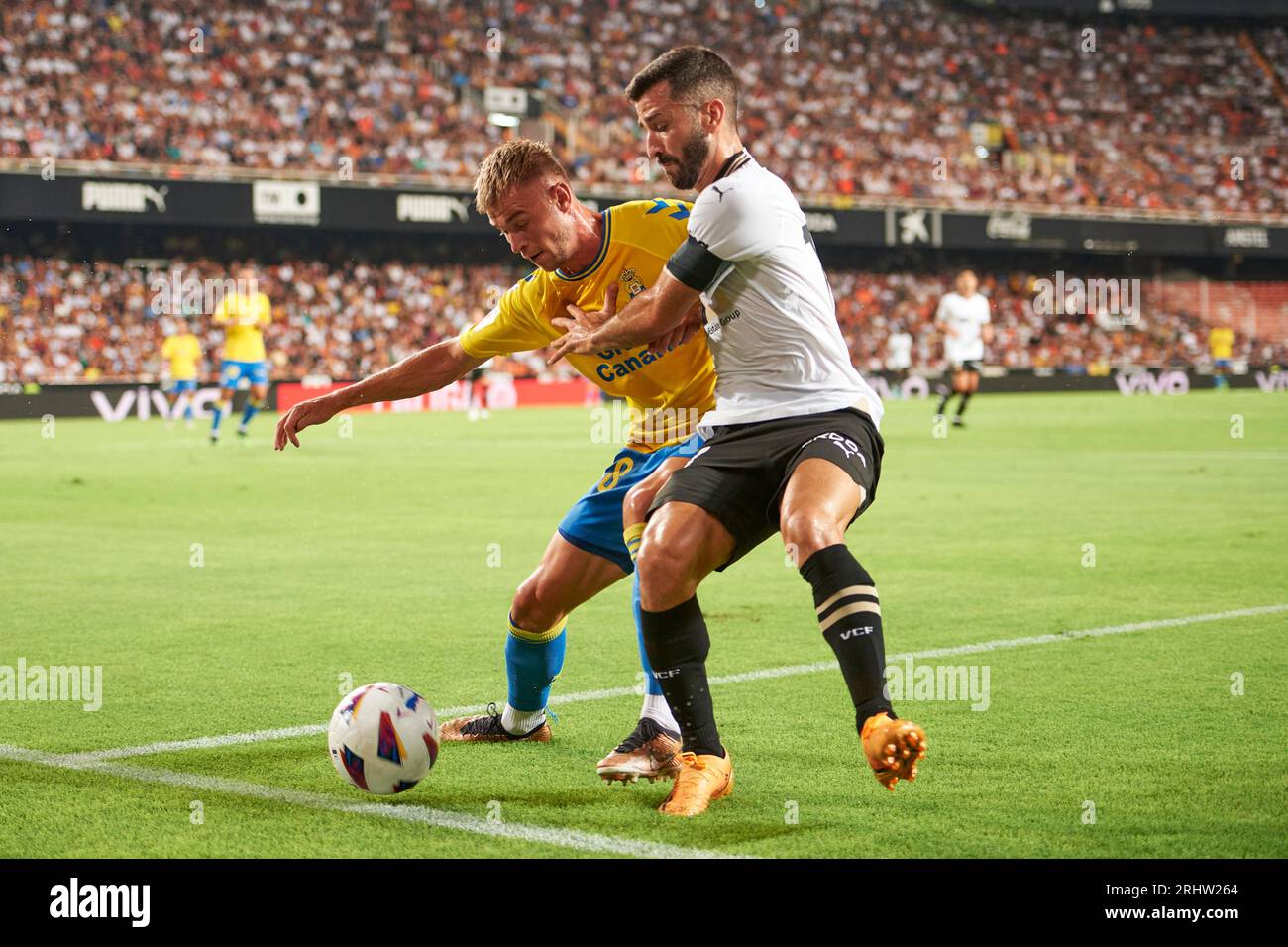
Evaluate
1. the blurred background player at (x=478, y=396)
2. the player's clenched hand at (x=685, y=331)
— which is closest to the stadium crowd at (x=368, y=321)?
the blurred background player at (x=478, y=396)

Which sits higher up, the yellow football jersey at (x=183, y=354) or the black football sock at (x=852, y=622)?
the yellow football jersey at (x=183, y=354)

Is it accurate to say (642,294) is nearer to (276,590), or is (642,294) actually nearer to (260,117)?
(276,590)

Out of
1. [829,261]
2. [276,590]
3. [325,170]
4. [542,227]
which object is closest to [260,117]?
[325,170]

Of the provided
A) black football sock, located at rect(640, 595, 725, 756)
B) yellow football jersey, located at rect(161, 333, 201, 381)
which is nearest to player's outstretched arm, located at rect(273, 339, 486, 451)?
black football sock, located at rect(640, 595, 725, 756)

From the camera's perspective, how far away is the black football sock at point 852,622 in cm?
388

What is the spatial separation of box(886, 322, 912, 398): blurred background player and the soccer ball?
1280 inches

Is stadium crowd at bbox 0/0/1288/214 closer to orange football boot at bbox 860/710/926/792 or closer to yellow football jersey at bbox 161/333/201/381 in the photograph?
yellow football jersey at bbox 161/333/201/381

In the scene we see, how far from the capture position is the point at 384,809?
4.19 m

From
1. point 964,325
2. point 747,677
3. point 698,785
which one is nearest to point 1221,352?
point 964,325

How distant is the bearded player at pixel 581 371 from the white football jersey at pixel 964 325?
20.5 meters

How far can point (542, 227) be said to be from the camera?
466 cm

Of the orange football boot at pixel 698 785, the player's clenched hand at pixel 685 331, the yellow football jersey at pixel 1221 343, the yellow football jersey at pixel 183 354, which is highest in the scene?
the yellow football jersey at pixel 1221 343

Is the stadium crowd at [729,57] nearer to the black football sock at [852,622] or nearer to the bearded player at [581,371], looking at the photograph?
the bearded player at [581,371]

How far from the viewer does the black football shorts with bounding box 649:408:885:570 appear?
13.7 feet
